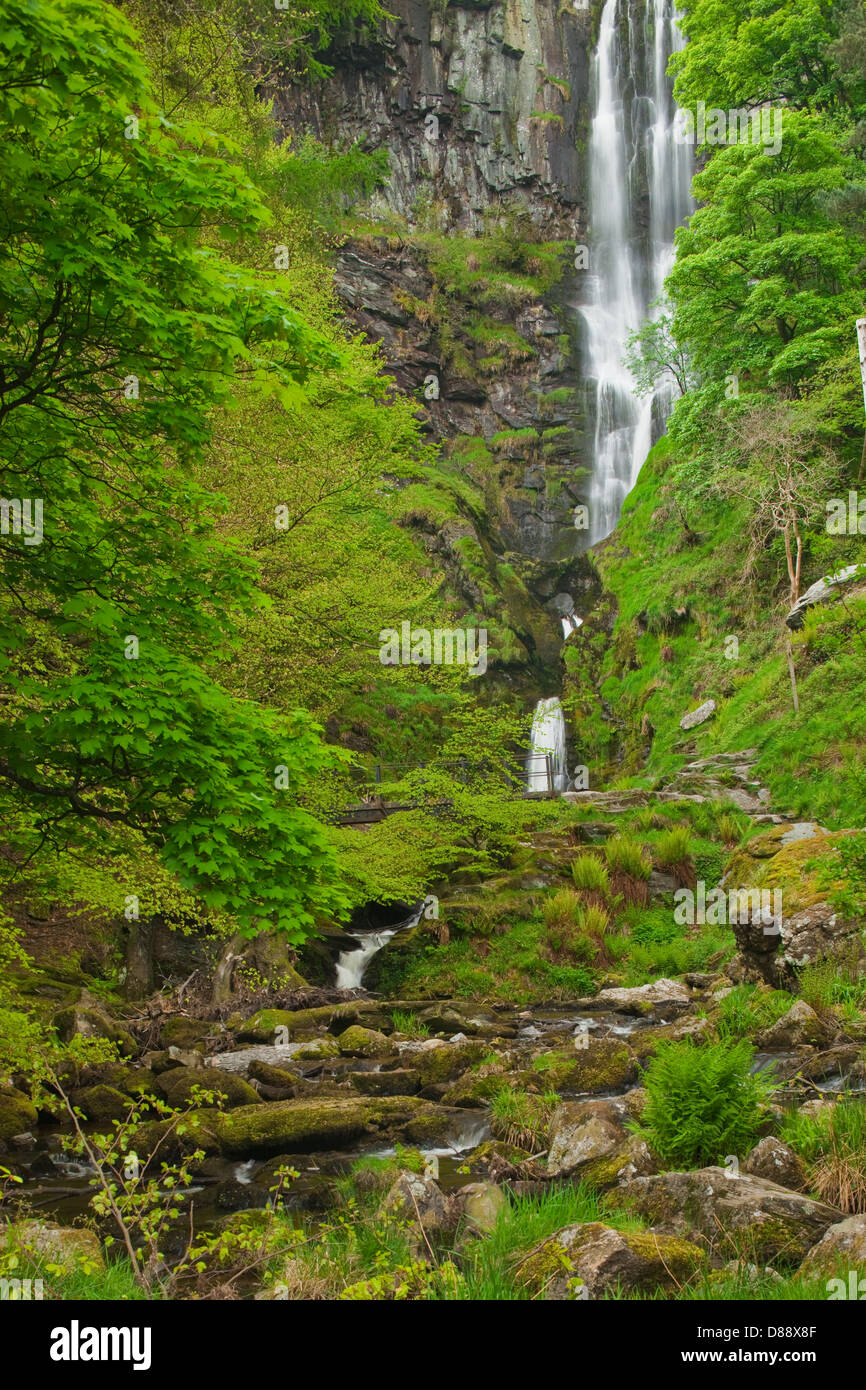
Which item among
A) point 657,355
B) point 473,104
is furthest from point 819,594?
point 473,104

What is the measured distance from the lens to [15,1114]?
10180 millimetres

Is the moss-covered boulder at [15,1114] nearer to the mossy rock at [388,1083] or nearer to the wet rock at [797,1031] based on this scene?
the mossy rock at [388,1083]

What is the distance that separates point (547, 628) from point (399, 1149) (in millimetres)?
34528

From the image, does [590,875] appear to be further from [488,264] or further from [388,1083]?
[488,264]

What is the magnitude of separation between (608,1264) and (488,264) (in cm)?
5963

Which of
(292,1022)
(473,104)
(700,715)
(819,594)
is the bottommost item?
(292,1022)

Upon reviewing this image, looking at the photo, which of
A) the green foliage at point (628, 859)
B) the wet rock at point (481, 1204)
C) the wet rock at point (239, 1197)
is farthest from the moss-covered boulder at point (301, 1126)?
the green foliage at point (628, 859)

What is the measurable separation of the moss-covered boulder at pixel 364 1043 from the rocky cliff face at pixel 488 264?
82.2ft

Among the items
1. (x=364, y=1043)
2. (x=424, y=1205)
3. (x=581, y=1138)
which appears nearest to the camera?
(x=424, y=1205)

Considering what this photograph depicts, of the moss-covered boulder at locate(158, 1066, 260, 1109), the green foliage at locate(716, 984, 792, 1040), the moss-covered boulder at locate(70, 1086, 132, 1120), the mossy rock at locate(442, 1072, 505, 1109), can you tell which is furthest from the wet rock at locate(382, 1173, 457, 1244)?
the moss-covered boulder at locate(70, 1086, 132, 1120)

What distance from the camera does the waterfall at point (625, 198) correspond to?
1877 inches

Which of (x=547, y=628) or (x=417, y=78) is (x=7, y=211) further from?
(x=417, y=78)

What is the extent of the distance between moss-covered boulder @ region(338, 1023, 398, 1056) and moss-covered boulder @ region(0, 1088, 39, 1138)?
3.95 meters

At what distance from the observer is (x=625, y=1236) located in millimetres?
4895
